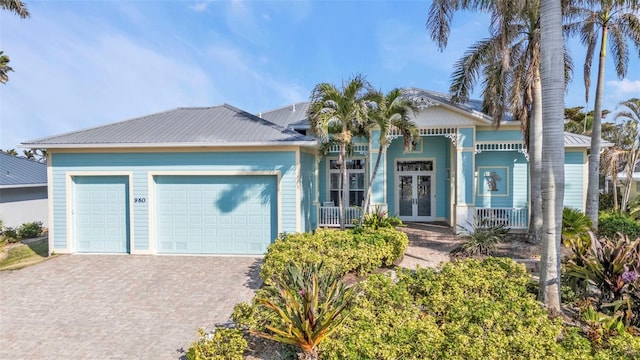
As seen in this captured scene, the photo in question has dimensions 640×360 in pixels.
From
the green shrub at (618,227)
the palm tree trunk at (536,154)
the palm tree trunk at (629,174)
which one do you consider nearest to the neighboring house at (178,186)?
the palm tree trunk at (536,154)

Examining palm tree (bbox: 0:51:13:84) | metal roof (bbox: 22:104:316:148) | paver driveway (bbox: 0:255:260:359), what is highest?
palm tree (bbox: 0:51:13:84)

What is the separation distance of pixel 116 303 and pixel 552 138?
9.08 m

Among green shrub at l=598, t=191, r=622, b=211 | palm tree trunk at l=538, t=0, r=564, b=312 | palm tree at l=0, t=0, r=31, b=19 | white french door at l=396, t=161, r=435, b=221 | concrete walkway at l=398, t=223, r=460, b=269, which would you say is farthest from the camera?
green shrub at l=598, t=191, r=622, b=211

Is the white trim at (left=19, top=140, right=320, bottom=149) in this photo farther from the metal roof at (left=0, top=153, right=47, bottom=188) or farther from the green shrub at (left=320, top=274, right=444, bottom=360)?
the metal roof at (left=0, top=153, right=47, bottom=188)

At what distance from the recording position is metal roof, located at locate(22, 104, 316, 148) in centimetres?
995

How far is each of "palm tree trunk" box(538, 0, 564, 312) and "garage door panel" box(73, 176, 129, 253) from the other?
37.9 ft

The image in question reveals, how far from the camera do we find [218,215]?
10.3 m

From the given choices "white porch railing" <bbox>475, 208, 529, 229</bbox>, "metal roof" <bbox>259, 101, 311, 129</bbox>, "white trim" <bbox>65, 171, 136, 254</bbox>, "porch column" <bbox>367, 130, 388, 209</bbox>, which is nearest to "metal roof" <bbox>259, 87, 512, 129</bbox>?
"metal roof" <bbox>259, 101, 311, 129</bbox>

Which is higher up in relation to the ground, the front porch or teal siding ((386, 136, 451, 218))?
teal siding ((386, 136, 451, 218))

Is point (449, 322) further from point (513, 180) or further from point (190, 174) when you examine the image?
point (513, 180)

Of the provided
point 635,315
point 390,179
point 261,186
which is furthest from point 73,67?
point 635,315

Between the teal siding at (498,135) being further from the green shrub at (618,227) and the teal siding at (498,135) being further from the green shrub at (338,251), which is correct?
the green shrub at (338,251)

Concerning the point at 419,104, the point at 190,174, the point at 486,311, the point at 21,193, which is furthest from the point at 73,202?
the point at 419,104

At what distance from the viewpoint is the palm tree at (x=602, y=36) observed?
11000mm
